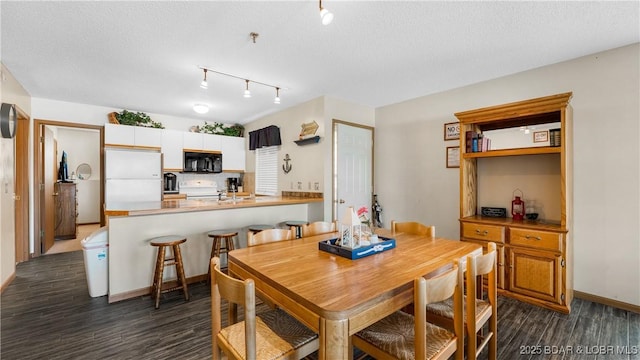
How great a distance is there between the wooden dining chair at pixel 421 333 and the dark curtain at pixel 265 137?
4012mm

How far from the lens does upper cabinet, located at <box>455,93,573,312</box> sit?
2646 mm

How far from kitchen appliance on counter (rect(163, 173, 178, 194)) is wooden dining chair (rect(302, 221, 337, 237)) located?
4.08 metres

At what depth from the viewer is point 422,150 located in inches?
167

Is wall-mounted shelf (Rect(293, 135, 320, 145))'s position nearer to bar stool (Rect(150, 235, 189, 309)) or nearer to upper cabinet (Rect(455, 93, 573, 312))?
upper cabinet (Rect(455, 93, 573, 312))

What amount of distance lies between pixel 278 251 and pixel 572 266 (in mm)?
3119

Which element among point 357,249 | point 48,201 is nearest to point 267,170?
point 48,201

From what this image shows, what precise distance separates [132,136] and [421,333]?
540cm

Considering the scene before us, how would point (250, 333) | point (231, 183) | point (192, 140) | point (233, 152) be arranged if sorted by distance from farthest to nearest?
point (231, 183) → point (233, 152) → point (192, 140) → point (250, 333)

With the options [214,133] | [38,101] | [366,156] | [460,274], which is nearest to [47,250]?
[38,101]

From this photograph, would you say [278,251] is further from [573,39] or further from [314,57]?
[573,39]

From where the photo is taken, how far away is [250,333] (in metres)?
1.17

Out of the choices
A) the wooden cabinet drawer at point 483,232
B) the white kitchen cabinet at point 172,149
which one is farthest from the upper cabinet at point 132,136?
the wooden cabinet drawer at point 483,232

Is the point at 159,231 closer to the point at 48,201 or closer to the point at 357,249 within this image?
the point at 357,249

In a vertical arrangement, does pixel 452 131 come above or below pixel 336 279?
above
